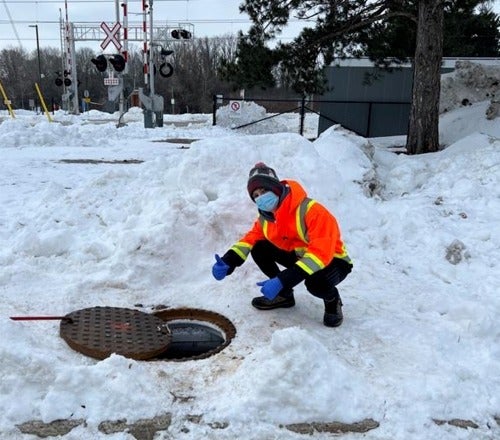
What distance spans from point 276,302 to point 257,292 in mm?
333

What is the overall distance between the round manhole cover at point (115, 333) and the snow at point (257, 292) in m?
0.08

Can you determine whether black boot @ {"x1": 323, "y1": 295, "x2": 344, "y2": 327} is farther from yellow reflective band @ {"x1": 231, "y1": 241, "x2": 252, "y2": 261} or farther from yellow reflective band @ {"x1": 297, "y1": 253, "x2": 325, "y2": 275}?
yellow reflective band @ {"x1": 231, "y1": 241, "x2": 252, "y2": 261}

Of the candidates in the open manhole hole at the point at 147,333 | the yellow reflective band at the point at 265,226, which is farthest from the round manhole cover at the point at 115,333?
the yellow reflective band at the point at 265,226

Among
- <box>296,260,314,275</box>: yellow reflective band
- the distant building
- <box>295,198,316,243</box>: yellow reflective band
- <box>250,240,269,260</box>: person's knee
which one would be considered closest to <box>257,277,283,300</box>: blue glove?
<box>296,260,314,275</box>: yellow reflective band

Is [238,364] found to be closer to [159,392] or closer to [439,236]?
[159,392]

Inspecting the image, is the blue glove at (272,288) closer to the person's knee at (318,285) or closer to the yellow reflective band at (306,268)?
the yellow reflective band at (306,268)

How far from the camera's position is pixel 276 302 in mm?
3826

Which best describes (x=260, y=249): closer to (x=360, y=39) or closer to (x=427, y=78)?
(x=427, y=78)

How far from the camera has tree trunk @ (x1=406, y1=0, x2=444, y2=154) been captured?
7.75 metres

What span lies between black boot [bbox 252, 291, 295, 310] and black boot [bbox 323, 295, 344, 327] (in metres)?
0.32

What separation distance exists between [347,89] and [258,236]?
1307cm

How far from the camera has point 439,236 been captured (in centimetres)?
492

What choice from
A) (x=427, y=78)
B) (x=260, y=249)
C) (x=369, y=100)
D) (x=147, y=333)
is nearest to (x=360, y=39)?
(x=427, y=78)

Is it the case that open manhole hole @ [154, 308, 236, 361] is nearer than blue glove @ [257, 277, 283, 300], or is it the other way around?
blue glove @ [257, 277, 283, 300]
